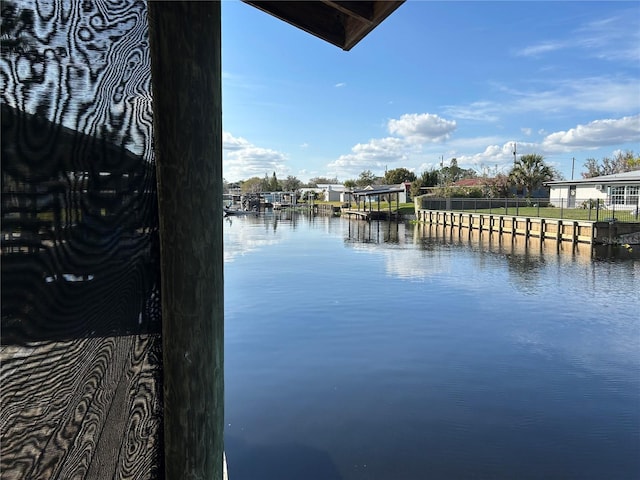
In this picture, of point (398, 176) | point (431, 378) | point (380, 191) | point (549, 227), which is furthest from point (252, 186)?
point (431, 378)

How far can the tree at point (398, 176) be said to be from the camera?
281 ft

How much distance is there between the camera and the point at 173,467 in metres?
1.48

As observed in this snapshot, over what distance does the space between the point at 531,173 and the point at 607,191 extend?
13295mm

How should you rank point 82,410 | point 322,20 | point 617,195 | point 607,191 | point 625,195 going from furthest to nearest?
point 607,191, point 617,195, point 625,195, point 322,20, point 82,410

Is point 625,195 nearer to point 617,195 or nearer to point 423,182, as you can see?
point 617,195

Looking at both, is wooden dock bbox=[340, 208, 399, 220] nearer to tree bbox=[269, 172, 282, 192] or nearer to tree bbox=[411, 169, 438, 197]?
tree bbox=[411, 169, 438, 197]

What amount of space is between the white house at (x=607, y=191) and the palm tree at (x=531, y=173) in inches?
229

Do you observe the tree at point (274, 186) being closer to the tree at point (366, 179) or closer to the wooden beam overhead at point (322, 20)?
the tree at point (366, 179)

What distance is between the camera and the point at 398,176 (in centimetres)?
8569

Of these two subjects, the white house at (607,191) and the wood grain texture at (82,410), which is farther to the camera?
the white house at (607,191)

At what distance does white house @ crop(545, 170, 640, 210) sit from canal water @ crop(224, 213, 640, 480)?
71.2 ft

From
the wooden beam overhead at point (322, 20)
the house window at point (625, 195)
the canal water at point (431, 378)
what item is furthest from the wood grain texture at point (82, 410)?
the house window at point (625, 195)

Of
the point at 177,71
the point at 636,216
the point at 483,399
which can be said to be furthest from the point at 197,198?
the point at 636,216

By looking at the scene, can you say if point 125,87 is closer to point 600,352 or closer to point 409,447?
point 409,447
